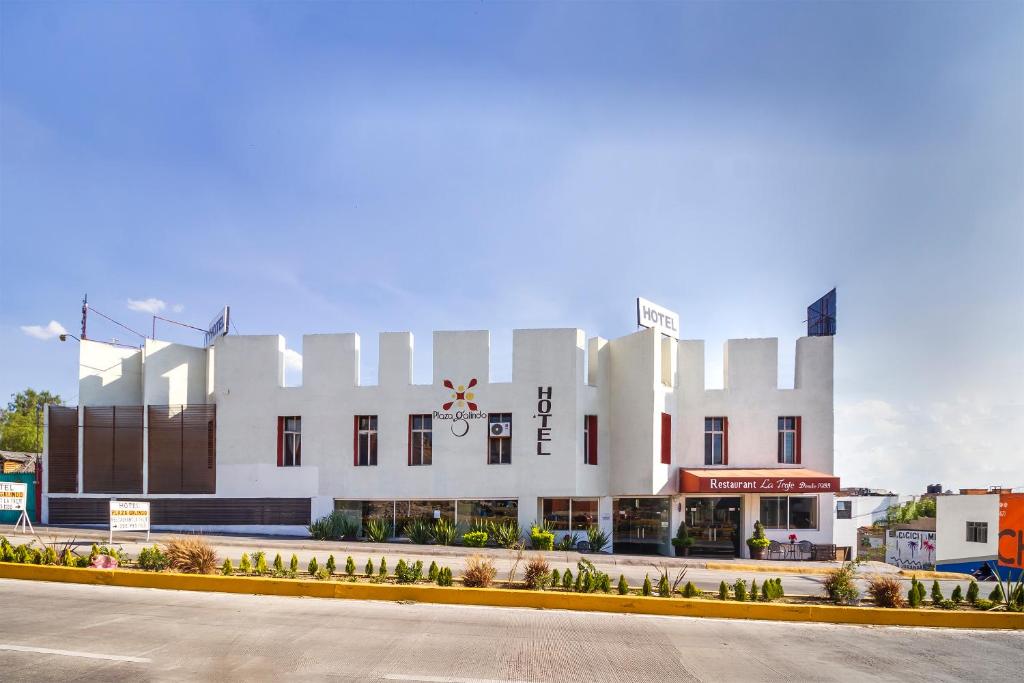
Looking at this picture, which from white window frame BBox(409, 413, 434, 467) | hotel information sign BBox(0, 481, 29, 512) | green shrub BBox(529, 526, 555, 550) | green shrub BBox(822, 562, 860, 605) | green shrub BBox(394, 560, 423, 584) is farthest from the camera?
white window frame BBox(409, 413, 434, 467)

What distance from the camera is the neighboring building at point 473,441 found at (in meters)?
27.7

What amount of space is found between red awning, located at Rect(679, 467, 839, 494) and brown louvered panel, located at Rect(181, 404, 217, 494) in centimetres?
1909

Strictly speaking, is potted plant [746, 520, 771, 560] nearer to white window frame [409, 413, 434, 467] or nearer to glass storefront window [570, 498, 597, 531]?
glass storefront window [570, 498, 597, 531]

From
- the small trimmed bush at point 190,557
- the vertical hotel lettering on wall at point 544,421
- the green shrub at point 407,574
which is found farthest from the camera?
the vertical hotel lettering on wall at point 544,421

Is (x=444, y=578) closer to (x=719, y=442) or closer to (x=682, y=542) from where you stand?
(x=682, y=542)

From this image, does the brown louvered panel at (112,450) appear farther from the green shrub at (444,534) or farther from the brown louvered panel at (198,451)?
the green shrub at (444,534)

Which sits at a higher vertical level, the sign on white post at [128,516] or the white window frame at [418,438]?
the white window frame at [418,438]

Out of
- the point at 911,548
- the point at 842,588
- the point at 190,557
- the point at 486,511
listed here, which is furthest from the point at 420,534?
the point at 911,548

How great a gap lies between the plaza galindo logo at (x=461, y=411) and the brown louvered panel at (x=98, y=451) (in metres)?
13.4

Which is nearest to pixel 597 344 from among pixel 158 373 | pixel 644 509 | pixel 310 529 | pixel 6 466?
pixel 644 509

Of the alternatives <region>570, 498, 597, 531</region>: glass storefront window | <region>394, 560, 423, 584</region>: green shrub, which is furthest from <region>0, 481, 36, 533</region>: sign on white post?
<region>570, 498, 597, 531</region>: glass storefront window

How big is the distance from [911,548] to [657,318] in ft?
107

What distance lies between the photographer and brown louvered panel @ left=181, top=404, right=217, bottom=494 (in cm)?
2827

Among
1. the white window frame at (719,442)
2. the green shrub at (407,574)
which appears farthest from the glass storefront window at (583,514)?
the green shrub at (407,574)
